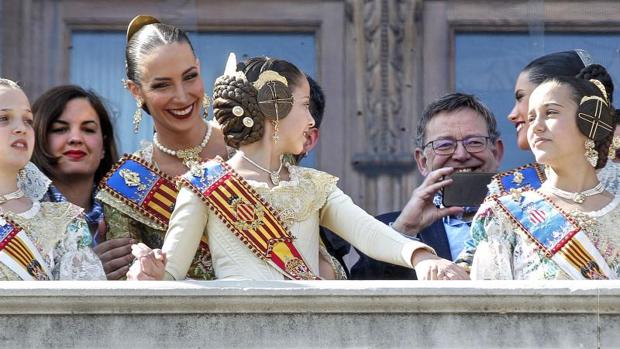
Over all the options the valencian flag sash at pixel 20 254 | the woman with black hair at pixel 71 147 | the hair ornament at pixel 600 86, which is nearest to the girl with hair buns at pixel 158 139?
the woman with black hair at pixel 71 147

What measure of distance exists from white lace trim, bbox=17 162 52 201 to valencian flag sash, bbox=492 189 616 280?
1.51 meters

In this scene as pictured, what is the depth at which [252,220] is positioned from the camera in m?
6.86

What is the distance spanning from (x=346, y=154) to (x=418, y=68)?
54 centimetres

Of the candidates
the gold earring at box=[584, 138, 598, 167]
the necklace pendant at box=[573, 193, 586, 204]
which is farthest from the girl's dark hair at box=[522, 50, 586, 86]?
the necklace pendant at box=[573, 193, 586, 204]

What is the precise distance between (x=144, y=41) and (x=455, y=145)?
3.88 ft

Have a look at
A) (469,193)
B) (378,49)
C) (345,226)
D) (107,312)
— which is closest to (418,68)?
(378,49)

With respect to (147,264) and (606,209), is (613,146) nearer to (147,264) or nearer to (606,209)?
(606,209)

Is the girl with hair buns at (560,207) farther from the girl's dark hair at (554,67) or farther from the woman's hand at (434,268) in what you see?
the girl's dark hair at (554,67)

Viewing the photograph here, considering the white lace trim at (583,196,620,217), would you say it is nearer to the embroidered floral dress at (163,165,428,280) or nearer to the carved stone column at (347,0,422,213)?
the embroidered floral dress at (163,165,428,280)

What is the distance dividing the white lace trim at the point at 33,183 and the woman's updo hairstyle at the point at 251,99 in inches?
24.7

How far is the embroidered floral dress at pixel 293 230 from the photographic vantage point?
6801 mm

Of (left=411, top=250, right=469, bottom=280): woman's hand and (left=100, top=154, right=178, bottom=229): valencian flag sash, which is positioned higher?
(left=100, top=154, right=178, bottom=229): valencian flag sash

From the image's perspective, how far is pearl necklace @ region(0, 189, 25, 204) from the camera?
274 inches

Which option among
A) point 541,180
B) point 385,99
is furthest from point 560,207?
point 385,99
